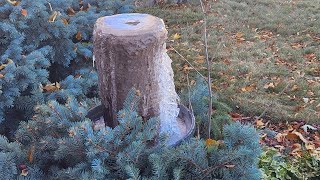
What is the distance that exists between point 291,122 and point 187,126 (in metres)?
1.65

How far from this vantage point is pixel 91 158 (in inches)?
79.4

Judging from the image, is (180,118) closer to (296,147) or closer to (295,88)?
(296,147)

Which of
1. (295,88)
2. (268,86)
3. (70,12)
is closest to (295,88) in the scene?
(295,88)

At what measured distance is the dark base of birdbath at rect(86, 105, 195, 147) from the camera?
97.4 inches

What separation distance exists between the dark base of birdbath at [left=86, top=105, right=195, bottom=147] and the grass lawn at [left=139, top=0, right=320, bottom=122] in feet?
1.71

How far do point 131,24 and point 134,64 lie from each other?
10.6 inches

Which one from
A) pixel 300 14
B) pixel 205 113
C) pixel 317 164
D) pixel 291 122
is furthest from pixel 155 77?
pixel 300 14

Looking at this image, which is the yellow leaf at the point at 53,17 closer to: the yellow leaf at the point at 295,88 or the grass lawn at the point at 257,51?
the grass lawn at the point at 257,51

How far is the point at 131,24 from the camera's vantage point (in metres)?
2.29

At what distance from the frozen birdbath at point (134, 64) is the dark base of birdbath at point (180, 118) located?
15mm

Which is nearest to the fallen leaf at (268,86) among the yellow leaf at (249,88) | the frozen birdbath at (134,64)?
the yellow leaf at (249,88)

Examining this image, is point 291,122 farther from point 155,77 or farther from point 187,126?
point 155,77

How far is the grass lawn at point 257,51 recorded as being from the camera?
4.15 meters

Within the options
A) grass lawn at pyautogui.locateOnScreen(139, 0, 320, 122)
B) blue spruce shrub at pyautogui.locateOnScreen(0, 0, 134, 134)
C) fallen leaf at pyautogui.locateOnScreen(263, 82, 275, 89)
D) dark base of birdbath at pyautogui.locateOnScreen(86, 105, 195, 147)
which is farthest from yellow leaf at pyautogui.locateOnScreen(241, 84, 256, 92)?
dark base of birdbath at pyautogui.locateOnScreen(86, 105, 195, 147)
